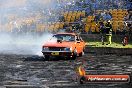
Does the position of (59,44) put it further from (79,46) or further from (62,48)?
(79,46)

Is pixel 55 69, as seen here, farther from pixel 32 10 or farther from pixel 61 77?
pixel 32 10

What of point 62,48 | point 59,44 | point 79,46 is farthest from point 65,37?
point 62,48

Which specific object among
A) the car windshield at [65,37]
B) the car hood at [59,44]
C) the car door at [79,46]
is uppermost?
the car windshield at [65,37]

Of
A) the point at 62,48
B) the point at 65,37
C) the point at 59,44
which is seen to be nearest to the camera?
the point at 62,48

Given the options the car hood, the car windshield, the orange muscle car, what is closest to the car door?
the orange muscle car

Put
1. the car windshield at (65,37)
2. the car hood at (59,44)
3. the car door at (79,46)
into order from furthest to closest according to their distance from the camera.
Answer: the car windshield at (65,37) < the car door at (79,46) < the car hood at (59,44)

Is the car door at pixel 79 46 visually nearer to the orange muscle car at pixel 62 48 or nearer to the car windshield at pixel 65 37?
the orange muscle car at pixel 62 48

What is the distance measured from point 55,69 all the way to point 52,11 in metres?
23.8

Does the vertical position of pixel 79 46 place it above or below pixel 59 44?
below

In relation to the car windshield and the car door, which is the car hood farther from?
the car windshield

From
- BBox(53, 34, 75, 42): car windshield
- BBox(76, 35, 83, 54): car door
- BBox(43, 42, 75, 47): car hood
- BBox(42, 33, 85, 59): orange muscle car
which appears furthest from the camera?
BBox(53, 34, 75, 42): car windshield

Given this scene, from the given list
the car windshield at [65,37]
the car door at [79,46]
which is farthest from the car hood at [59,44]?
the car windshield at [65,37]

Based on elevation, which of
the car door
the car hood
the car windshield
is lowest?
the car door

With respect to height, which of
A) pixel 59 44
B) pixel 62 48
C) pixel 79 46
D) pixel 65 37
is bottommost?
pixel 79 46
